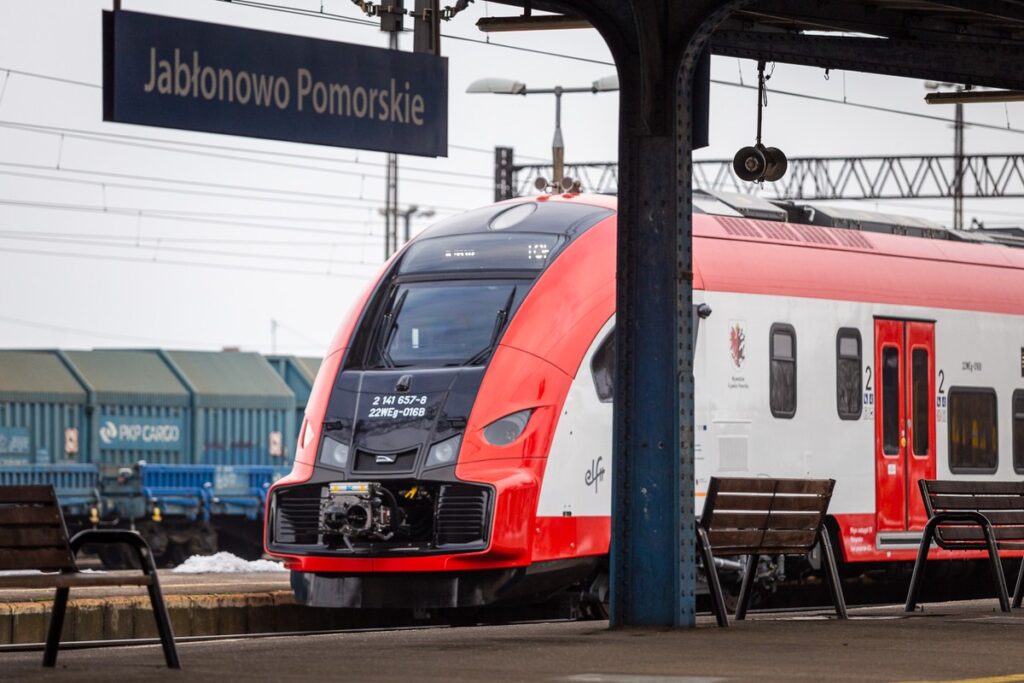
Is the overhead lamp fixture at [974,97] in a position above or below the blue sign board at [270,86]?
above

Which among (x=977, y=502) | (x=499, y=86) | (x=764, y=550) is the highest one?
(x=499, y=86)

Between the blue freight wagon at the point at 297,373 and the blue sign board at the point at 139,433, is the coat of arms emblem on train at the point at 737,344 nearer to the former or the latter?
the blue sign board at the point at 139,433

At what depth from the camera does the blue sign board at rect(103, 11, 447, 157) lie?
9.09m

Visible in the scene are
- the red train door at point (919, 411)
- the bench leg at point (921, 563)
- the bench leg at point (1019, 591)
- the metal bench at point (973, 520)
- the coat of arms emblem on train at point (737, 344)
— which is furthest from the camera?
the red train door at point (919, 411)

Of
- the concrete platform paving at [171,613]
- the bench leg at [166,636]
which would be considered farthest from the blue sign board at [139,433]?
the bench leg at [166,636]

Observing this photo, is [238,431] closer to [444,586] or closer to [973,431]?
[973,431]

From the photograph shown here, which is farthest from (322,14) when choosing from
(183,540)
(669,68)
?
(183,540)

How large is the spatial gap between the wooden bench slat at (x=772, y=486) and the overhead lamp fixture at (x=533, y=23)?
341 centimetres

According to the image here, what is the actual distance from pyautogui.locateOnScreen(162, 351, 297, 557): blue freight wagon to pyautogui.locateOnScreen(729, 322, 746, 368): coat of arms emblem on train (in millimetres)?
19397

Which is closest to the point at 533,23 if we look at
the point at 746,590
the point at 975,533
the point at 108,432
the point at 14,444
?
the point at 746,590

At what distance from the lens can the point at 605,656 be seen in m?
9.14

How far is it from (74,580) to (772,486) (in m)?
5.00

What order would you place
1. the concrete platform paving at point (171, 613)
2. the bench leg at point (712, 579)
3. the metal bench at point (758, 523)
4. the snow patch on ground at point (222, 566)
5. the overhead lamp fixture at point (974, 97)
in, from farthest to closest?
the snow patch on ground at point (222, 566) < the overhead lamp fixture at point (974, 97) < the concrete platform paving at point (171, 613) < the metal bench at point (758, 523) < the bench leg at point (712, 579)

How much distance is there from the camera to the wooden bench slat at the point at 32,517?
8.34 m
